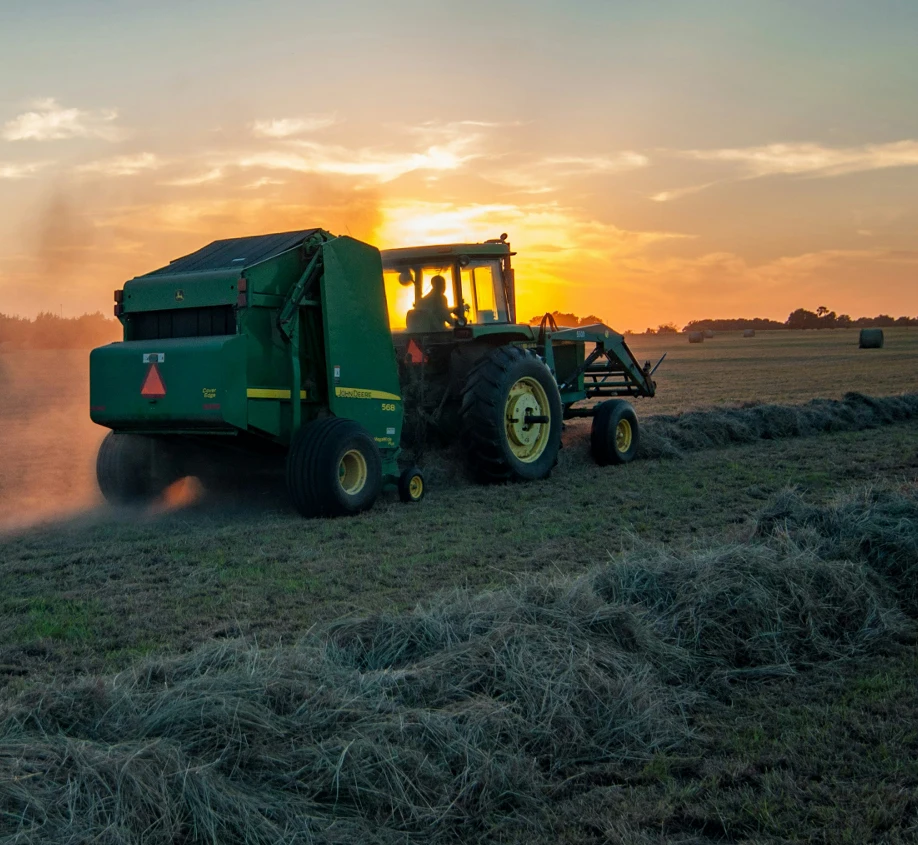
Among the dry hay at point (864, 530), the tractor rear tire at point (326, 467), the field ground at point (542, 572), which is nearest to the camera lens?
the field ground at point (542, 572)

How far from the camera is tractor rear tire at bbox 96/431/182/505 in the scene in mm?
9945

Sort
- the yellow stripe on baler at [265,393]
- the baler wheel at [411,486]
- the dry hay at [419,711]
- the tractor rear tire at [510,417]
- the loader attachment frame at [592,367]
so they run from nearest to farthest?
the dry hay at [419,711], the yellow stripe on baler at [265,393], the baler wheel at [411,486], the tractor rear tire at [510,417], the loader attachment frame at [592,367]

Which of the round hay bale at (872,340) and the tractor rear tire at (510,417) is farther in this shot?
the round hay bale at (872,340)

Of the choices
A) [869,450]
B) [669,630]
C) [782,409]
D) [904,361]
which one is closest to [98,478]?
[669,630]

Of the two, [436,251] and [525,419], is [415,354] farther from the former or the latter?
[525,419]

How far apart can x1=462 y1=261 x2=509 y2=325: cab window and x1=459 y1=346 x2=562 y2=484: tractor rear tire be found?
47 centimetres

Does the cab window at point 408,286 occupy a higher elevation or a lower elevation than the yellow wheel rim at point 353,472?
higher

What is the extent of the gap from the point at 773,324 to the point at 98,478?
71767 mm

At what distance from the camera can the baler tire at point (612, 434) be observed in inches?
509

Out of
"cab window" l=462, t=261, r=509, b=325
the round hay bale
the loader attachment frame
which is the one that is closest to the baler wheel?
"cab window" l=462, t=261, r=509, b=325

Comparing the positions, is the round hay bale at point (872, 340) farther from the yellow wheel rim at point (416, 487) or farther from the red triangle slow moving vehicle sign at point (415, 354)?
the yellow wheel rim at point (416, 487)

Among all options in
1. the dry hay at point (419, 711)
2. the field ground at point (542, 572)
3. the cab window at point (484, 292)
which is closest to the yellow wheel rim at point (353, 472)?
the field ground at point (542, 572)

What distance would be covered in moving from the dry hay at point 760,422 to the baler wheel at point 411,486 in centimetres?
424

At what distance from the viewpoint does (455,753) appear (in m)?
3.76
